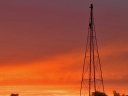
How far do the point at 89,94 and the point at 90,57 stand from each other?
9830 millimetres

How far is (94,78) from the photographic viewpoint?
104 meters

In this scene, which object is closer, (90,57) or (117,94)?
(90,57)

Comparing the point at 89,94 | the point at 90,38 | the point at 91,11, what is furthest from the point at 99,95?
the point at 91,11

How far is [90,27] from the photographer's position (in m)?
109

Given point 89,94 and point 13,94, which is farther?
point 13,94

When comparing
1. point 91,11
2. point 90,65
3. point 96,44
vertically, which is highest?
point 91,11

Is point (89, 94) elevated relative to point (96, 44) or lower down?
lower down

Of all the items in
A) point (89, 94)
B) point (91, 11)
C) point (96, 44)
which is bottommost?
point (89, 94)

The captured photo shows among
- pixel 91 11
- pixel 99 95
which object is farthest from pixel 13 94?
pixel 91 11

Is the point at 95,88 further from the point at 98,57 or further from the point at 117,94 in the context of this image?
the point at 117,94

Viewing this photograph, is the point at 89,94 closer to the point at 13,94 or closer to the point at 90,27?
the point at 90,27

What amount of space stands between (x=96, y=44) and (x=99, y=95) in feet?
50.0

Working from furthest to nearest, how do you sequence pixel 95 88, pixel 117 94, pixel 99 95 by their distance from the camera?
pixel 117 94
pixel 99 95
pixel 95 88

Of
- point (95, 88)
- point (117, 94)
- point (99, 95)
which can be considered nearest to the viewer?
point (95, 88)
